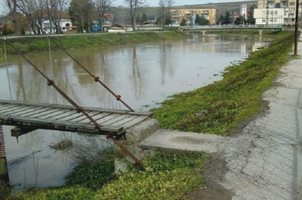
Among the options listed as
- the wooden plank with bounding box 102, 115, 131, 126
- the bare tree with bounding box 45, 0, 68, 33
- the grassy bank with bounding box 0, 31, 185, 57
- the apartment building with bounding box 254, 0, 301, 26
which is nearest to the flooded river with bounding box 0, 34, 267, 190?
the wooden plank with bounding box 102, 115, 131, 126

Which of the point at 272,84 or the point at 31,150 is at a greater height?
the point at 272,84

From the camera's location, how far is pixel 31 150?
39.2ft

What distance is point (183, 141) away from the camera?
25.9 feet

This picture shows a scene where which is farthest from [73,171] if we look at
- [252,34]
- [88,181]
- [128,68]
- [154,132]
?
[252,34]

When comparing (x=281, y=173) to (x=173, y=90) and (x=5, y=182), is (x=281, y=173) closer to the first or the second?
Result: (x=5, y=182)

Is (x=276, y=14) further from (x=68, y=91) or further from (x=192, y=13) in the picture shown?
(x=68, y=91)

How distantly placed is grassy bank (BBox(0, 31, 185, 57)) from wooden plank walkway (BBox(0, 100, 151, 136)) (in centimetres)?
2859

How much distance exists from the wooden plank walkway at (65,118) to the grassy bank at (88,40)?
93.8 ft

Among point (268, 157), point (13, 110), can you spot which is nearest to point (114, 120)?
point (13, 110)

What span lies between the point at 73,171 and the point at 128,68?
24.9 metres

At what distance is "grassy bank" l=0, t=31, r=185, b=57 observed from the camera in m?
50.1

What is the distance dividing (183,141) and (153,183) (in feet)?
5.41

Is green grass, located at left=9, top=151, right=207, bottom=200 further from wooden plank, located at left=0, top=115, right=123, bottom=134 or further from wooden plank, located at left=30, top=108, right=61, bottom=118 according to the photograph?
wooden plank, located at left=30, top=108, right=61, bottom=118

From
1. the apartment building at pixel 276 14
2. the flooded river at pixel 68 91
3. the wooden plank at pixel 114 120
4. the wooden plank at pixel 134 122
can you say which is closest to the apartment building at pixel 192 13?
the apartment building at pixel 276 14
